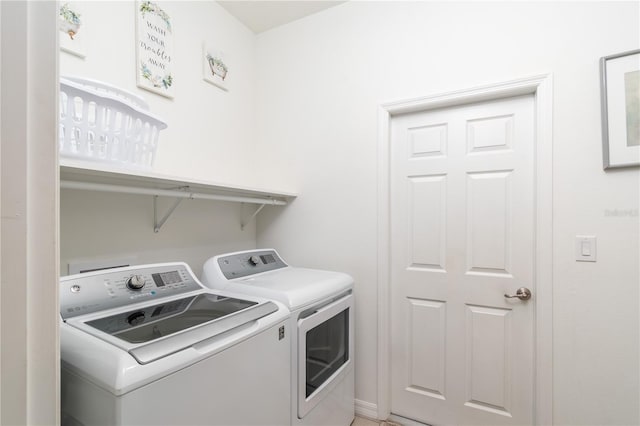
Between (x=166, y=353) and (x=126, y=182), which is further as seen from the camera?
(x=126, y=182)

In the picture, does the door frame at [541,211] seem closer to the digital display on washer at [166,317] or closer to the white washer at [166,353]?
the white washer at [166,353]

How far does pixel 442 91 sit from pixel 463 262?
101 cm

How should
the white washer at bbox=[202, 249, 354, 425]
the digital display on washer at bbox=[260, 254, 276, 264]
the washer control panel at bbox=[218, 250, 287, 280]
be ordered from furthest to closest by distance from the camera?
the digital display on washer at bbox=[260, 254, 276, 264], the washer control panel at bbox=[218, 250, 287, 280], the white washer at bbox=[202, 249, 354, 425]

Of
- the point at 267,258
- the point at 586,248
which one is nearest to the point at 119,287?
the point at 267,258

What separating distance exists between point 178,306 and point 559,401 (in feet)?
6.16

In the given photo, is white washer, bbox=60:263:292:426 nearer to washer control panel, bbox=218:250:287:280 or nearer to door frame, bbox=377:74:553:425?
washer control panel, bbox=218:250:287:280

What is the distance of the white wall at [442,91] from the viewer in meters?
1.45

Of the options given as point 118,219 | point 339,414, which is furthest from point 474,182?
point 118,219

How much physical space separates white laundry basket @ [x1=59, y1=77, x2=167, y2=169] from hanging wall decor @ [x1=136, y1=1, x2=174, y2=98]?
0.54 m

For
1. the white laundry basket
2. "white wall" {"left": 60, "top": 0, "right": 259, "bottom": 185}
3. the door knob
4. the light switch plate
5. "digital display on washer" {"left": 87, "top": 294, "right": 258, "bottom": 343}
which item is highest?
"white wall" {"left": 60, "top": 0, "right": 259, "bottom": 185}

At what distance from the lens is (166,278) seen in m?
1.43

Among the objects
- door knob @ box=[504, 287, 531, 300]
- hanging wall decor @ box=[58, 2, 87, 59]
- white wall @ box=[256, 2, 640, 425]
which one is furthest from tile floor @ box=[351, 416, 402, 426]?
hanging wall decor @ box=[58, 2, 87, 59]

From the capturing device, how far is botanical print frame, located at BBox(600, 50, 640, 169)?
1400 millimetres

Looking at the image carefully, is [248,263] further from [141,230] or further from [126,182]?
[126,182]
